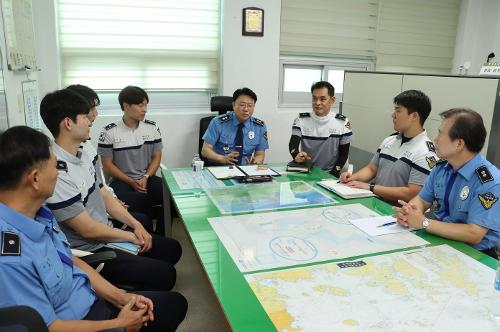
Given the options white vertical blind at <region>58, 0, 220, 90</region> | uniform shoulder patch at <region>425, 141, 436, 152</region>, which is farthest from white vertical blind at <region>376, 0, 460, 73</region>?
uniform shoulder patch at <region>425, 141, 436, 152</region>

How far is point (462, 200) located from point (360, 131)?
1967mm

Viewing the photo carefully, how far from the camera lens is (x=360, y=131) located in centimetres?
352

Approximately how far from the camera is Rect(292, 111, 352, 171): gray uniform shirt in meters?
2.99

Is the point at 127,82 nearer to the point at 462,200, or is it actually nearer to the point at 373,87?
the point at 373,87

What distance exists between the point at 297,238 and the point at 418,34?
3.93 metres

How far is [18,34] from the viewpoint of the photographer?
2275mm

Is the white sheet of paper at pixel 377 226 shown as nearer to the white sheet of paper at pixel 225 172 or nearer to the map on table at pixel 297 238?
the map on table at pixel 297 238

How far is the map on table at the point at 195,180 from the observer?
2303 millimetres

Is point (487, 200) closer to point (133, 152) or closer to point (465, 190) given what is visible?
point (465, 190)

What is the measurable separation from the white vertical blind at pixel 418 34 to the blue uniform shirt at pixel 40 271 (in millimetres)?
4098

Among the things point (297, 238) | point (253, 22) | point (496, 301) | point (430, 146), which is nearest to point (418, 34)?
point (253, 22)

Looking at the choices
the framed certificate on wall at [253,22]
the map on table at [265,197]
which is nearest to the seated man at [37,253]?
the map on table at [265,197]

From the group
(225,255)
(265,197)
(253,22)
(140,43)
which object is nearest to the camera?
(225,255)

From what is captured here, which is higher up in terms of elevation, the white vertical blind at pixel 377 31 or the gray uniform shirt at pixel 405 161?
the white vertical blind at pixel 377 31
